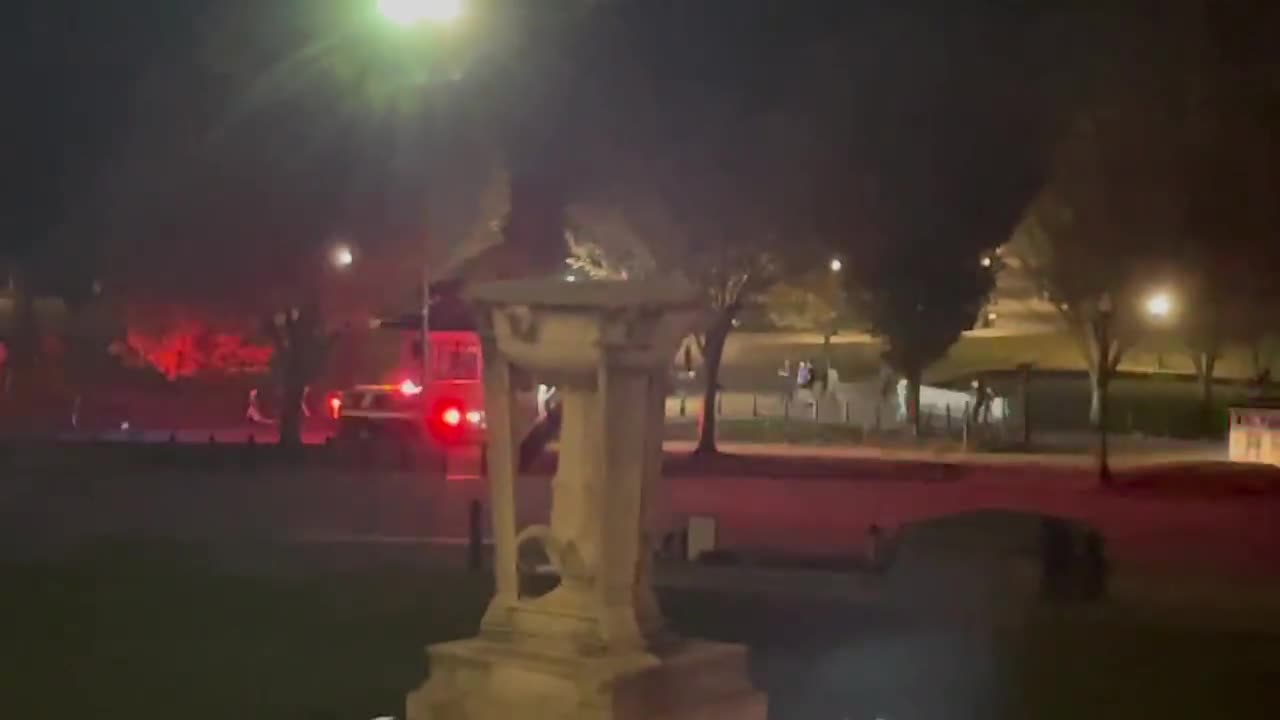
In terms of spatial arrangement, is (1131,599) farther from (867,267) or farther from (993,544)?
(867,267)

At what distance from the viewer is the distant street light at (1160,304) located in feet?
169

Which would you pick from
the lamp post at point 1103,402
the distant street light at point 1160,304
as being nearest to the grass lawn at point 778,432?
the distant street light at point 1160,304

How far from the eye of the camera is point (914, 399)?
5400 centimetres

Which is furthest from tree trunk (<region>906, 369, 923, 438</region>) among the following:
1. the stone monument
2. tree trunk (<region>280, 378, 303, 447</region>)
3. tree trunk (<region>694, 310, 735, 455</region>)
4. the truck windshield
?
the stone monument

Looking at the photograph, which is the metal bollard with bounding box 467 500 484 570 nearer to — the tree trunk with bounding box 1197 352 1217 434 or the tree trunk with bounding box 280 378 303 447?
the tree trunk with bounding box 280 378 303 447

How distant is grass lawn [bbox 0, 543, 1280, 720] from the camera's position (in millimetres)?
13641

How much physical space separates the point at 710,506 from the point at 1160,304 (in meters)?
24.9

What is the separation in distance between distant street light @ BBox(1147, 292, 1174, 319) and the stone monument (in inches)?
1752

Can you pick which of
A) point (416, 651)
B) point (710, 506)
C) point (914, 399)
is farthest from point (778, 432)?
point (416, 651)

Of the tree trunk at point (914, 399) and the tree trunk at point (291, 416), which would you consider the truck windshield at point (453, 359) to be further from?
the tree trunk at point (914, 399)

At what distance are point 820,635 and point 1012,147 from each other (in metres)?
25.7

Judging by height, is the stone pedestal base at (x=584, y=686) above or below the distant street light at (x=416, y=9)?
below

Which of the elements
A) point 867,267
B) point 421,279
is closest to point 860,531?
point 421,279

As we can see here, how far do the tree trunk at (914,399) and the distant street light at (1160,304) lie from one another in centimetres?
657
